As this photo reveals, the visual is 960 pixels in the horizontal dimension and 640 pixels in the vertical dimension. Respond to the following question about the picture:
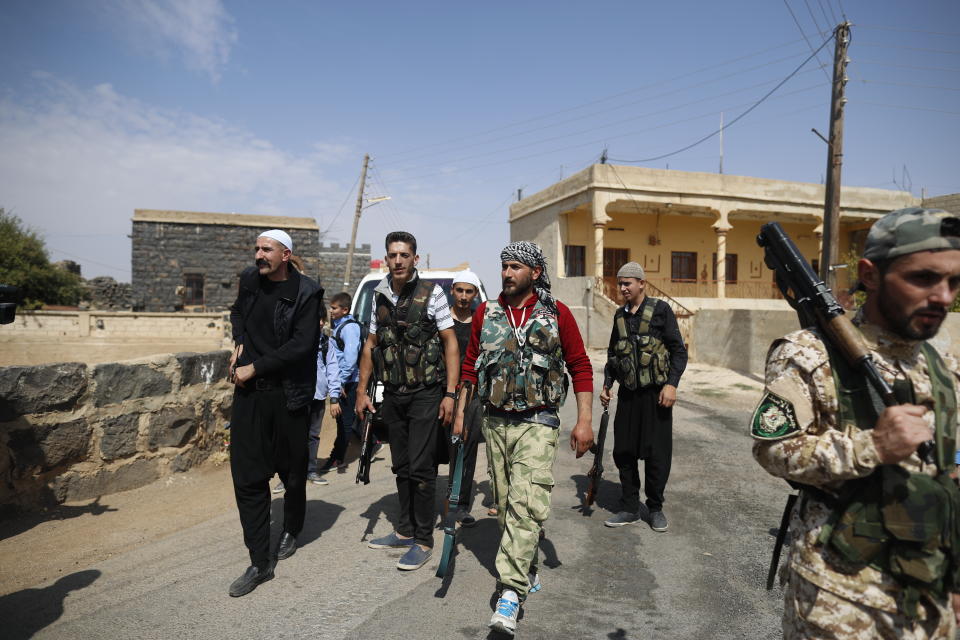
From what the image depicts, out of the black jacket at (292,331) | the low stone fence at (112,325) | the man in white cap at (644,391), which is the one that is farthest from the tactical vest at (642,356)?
the low stone fence at (112,325)

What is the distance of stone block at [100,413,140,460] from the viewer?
4539 millimetres

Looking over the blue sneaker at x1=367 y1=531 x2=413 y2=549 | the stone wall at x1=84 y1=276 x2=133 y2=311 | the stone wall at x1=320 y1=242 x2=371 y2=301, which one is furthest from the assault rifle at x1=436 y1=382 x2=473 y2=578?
Result: the stone wall at x1=84 y1=276 x2=133 y2=311

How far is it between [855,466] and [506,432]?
1.94 meters

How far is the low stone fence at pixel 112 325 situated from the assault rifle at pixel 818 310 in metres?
19.5

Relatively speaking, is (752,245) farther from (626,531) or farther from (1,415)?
(1,415)

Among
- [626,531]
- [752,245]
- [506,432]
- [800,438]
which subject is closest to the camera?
[800,438]

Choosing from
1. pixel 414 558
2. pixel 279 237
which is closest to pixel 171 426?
pixel 279 237

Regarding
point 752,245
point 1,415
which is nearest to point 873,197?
point 752,245

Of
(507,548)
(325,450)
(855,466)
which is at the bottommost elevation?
(325,450)

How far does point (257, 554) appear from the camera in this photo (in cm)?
330

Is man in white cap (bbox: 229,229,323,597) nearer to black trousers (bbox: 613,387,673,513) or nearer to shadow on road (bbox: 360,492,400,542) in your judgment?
shadow on road (bbox: 360,492,400,542)

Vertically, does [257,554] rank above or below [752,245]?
below

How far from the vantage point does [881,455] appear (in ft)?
4.54

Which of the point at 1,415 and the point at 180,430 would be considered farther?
the point at 180,430
